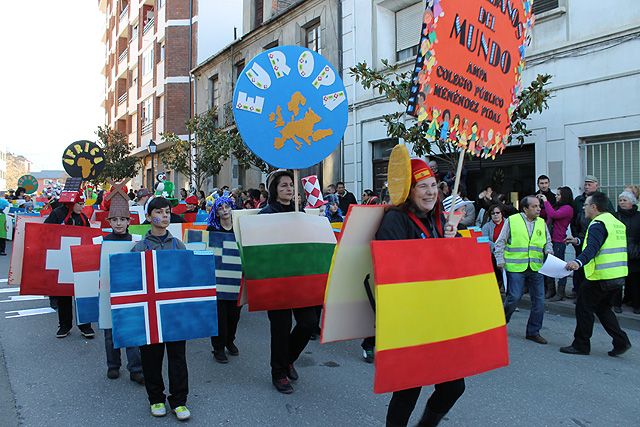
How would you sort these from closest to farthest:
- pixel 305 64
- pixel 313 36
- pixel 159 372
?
1. pixel 159 372
2. pixel 305 64
3. pixel 313 36

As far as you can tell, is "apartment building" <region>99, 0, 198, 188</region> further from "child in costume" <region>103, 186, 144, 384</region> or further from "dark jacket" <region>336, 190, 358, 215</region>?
"child in costume" <region>103, 186, 144, 384</region>

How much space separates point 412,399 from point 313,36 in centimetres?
1623

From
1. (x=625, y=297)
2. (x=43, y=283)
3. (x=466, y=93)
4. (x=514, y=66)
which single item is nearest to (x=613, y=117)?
(x=625, y=297)

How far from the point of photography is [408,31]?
14.2 metres

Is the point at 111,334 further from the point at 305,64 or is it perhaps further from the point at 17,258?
the point at 305,64

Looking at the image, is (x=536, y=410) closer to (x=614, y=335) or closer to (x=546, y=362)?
(x=546, y=362)

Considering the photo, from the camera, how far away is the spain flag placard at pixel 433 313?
2586mm

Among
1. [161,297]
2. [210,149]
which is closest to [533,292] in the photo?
[161,297]

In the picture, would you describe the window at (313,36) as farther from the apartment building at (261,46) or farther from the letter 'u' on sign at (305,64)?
the letter 'u' on sign at (305,64)

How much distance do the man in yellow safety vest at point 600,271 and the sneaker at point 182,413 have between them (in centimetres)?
397

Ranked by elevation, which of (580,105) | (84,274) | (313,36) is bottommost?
(84,274)

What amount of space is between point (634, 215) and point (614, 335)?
2519 millimetres

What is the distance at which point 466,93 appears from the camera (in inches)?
121

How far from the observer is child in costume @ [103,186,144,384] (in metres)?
4.64
